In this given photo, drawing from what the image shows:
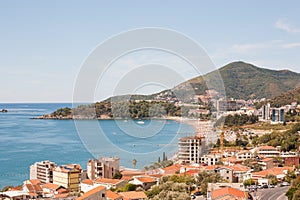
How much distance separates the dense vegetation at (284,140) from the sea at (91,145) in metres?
2.27

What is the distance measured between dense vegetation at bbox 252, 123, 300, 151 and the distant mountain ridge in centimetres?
1559

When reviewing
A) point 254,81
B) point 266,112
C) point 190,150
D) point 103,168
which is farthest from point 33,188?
point 254,81

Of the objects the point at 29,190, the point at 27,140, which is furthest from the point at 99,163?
the point at 27,140

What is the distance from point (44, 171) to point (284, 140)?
6595mm

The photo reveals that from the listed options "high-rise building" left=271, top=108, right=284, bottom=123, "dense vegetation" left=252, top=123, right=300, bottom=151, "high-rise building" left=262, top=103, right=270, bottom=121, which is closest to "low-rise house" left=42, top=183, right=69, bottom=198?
"dense vegetation" left=252, top=123, right=300, bottom=151

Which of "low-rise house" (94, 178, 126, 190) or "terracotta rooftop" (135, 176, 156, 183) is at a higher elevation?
"terracotta rooftop" (135, 176, 156, 183)

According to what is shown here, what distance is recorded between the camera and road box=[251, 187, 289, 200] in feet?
16.7

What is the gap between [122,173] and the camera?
7.37 metres

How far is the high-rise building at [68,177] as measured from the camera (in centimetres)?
794

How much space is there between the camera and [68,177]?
26.1 feet

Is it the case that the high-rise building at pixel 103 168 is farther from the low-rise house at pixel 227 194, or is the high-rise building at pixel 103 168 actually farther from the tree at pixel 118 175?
the low-rise house at pixel 227 194

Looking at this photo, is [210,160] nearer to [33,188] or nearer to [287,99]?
[33,188]

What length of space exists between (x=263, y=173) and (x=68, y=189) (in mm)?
3518

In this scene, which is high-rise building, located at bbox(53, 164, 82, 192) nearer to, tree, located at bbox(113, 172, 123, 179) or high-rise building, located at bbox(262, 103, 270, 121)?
tree, located at bbox(113, 172, 123, 179)
